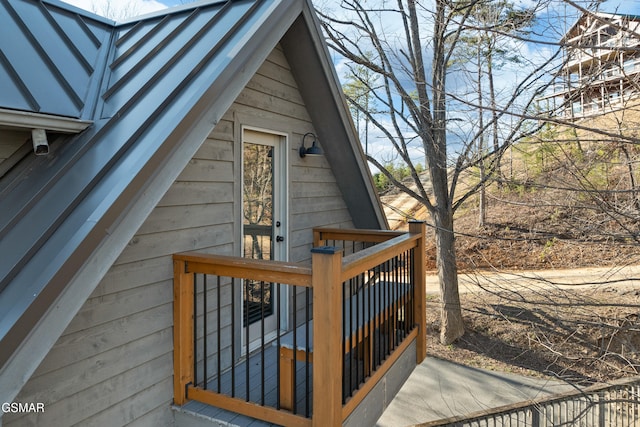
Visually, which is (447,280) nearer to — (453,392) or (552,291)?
(453,392)

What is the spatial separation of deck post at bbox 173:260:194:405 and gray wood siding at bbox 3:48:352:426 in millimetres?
45

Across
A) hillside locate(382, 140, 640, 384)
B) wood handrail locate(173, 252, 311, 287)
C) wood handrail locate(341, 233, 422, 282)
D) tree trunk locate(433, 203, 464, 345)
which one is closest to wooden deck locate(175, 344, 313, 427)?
wood handrail locate(173, 252, 311, 287)

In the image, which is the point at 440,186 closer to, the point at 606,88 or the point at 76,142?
the point at 606,88

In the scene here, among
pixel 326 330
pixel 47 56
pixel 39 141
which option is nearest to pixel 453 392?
pixel 326 330

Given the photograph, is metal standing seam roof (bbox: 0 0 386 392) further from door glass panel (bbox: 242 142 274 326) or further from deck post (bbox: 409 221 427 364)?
deck post (bbox: 409 221 427 364)

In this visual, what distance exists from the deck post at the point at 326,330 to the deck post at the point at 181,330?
111cm

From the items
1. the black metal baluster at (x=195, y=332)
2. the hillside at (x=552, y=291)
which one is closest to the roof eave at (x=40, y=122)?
the black metal baluster at (x=195, y=332)

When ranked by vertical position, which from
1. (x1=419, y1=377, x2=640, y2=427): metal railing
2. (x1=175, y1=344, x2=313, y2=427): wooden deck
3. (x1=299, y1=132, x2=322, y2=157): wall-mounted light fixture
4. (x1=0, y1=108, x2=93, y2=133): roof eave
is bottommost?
(x1=419, y1=377, x2=640, y2=427): metal railing

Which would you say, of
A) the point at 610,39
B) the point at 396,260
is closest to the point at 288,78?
the point at 396,260

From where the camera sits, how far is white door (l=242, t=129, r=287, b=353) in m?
4.01

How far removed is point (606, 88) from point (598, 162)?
697mm

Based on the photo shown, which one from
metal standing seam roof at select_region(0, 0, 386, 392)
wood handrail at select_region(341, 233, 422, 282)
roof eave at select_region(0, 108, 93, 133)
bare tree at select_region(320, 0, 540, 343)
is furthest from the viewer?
bare tree at select_region(320, 0, 540, 343)

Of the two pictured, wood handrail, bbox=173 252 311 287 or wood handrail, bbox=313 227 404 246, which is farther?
wood handrail, bbox=313 227 404 246

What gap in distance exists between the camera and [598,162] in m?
3.86
